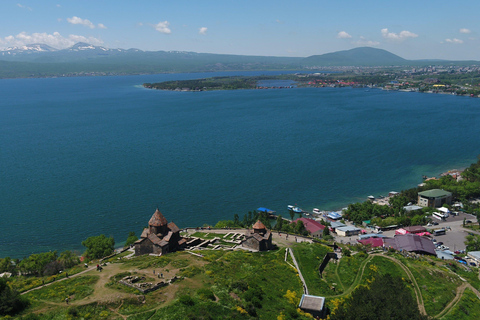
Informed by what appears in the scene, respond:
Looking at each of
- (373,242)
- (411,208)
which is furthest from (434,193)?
(373,242)

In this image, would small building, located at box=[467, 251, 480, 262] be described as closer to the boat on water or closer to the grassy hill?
the grassy hill

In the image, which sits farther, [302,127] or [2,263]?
[302,127]

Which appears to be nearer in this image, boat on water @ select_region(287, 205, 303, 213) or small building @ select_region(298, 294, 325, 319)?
small building @ select_region(298, 294, 325, 319)

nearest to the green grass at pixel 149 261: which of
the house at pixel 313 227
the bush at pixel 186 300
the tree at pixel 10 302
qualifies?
the bush at pixel 186 300

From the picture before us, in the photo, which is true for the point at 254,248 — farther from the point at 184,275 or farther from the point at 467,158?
the point at 467,158

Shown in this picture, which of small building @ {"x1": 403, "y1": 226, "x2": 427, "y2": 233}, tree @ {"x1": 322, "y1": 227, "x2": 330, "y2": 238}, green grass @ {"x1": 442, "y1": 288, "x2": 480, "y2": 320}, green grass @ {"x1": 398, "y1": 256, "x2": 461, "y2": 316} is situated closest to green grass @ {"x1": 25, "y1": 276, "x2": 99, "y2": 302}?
green grass @ {"x1": 398, "y1": 256, "x2": 461, "y2": 316}

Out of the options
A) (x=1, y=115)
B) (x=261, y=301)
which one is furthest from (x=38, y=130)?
(x=261, y=301)

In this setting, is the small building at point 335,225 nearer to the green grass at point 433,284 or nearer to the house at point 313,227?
the house at point 313,227
